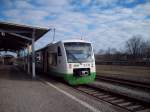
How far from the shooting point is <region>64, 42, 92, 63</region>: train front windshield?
12.0 metres

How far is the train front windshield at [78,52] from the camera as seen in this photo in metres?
12.0

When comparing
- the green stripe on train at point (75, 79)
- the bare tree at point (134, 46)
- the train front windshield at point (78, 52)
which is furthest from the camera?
the bare tree at point (134, 46)

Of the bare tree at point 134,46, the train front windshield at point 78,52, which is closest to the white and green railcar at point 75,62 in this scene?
the train front windshield at point 78,52

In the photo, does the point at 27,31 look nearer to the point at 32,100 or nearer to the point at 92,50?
the point at 92,50

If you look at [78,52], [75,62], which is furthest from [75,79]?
[78,52]

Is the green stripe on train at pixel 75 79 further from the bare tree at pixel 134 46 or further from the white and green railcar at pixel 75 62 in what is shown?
the bare tree at pixel 134 46

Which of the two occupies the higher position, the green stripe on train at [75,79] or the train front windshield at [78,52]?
the train front windshield at [78,52]

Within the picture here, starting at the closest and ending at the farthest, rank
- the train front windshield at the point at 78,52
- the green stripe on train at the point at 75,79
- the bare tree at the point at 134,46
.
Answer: the green stripe on train at the point at 75,79 → the train front windshield at the point at 78,52 → the bare tree at the point at 134,46

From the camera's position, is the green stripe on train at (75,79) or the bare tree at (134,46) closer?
the green stripe on train at (75,79)

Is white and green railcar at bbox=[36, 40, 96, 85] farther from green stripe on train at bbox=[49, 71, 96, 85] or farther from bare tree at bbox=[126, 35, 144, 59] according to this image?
bare tree at bbox=[126, 35, 144, 59]

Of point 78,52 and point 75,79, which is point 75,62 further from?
point 75,79

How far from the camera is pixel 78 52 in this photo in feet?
40.3

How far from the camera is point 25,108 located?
683cm

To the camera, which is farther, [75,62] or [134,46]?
[134,46]
